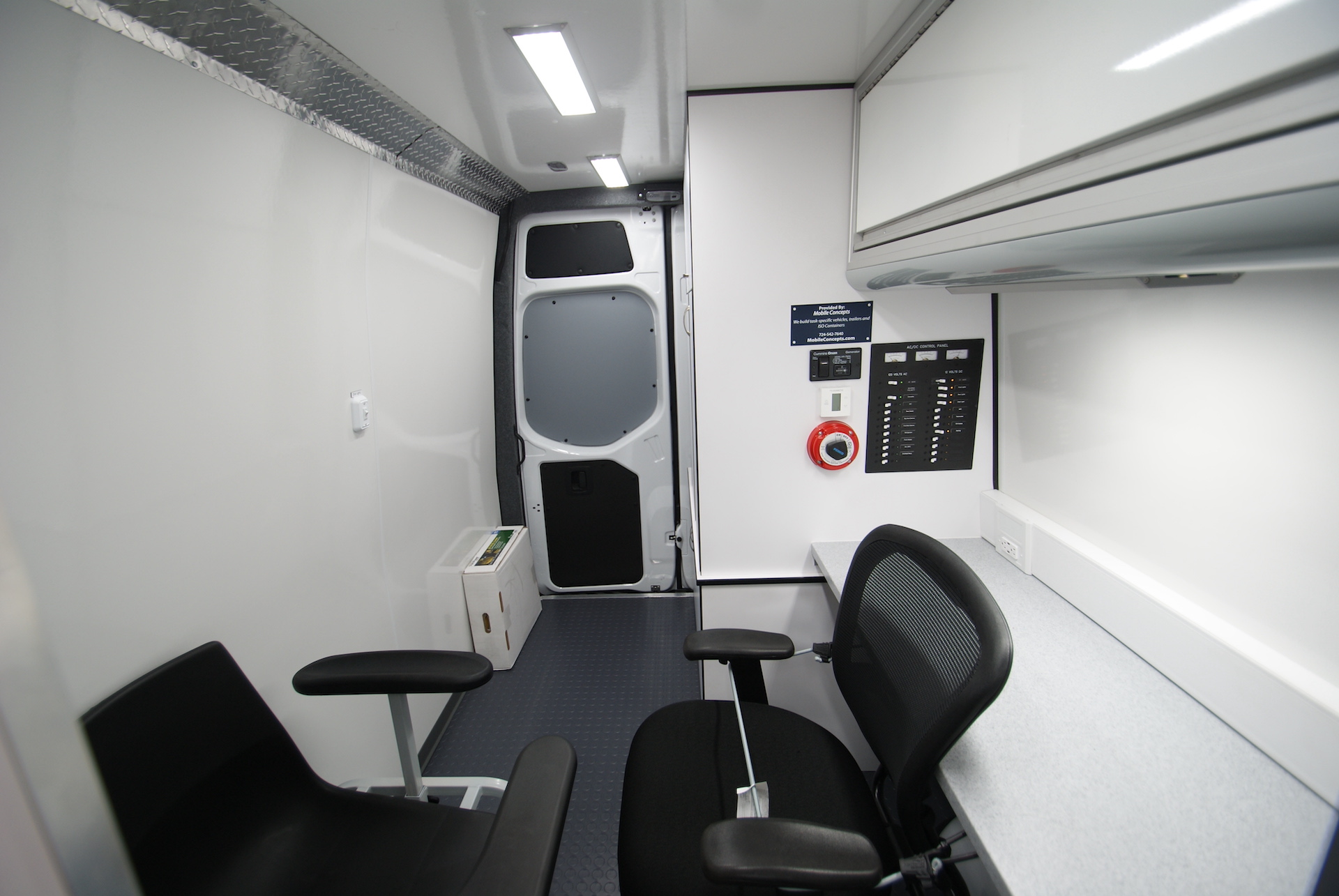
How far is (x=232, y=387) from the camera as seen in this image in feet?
3.89

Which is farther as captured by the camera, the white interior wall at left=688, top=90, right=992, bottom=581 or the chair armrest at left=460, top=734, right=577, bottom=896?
the white interior wall at left=688, top=90, right=992, bottom=581

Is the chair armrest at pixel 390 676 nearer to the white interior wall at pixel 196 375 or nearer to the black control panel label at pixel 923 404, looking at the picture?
the white interior wall at pixel 196 375

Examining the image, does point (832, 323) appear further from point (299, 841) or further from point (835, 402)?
point (299, 841)

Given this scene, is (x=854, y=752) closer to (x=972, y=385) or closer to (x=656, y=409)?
(x=972, y=385)

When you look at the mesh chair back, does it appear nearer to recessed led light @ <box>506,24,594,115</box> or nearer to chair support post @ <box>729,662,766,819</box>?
chair support post @ <box>729,662,766,819</box>

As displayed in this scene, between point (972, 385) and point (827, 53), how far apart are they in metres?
1.10

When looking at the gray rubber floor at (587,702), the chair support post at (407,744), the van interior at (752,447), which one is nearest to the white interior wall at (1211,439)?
the van interior at (752,447)

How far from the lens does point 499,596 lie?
7.91 ft

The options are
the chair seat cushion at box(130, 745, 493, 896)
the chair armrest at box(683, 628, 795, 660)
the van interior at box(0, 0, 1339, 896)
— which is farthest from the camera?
the chair armrest at box(683, 628, 795, 660)

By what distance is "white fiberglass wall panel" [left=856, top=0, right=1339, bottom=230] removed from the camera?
0.46m

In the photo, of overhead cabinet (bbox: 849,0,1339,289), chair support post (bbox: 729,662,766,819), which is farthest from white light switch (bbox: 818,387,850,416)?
chair support post (bbox: 729,662,766,819)

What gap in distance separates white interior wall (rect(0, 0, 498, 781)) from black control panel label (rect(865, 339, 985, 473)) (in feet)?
5.73

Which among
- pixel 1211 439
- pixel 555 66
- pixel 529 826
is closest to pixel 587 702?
pixel 529 826

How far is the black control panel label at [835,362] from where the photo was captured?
1644 millimetres
